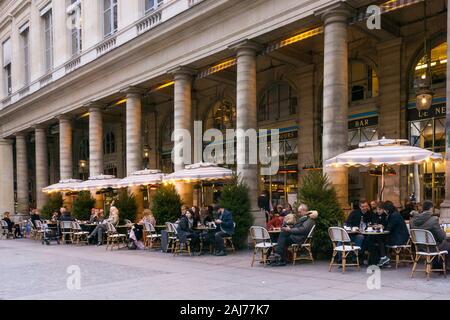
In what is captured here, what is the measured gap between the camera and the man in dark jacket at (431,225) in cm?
895

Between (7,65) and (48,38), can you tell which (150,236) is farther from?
(7,65)

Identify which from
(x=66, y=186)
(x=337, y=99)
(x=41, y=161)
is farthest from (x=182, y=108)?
(x=41, y=161)

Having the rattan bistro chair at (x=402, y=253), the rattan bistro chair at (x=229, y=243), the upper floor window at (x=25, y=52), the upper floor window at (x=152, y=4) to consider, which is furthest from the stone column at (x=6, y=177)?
the rattan bistro chair at (x=402, y=253)

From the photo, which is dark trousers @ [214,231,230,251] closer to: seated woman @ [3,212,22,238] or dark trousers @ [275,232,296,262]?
dark trousers @ [275,232,296,262]

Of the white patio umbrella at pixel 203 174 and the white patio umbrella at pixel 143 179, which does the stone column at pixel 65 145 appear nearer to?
the white patio umbrella at pixel 143 179

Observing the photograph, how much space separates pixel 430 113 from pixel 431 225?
27.4ft

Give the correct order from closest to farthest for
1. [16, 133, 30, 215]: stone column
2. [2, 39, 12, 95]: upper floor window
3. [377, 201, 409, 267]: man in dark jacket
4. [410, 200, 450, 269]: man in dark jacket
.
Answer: [410, 200, 450, 269]: man in dark jacket, [377, 201, 409, 267]: man in dark jacket, [16, 133, 30, 215]: stone column, [2, 39, 12, 95]: upper floor window

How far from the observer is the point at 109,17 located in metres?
24.0

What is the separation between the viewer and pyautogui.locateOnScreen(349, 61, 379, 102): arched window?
18.2 meters

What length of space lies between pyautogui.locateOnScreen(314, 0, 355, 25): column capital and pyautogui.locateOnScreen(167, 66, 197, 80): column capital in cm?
683

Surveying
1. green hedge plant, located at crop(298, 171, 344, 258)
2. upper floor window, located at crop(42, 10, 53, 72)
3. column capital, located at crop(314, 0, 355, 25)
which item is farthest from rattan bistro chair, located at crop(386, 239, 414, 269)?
upper floor window, located at crop(42, 10, 53, 72)

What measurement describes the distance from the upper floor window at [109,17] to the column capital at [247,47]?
9.90m

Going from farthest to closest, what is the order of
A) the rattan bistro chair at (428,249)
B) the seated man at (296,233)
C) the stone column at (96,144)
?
the stone column at (96,144) < the seated man at (296,233) < the rattan bistro chair at (428,249)
